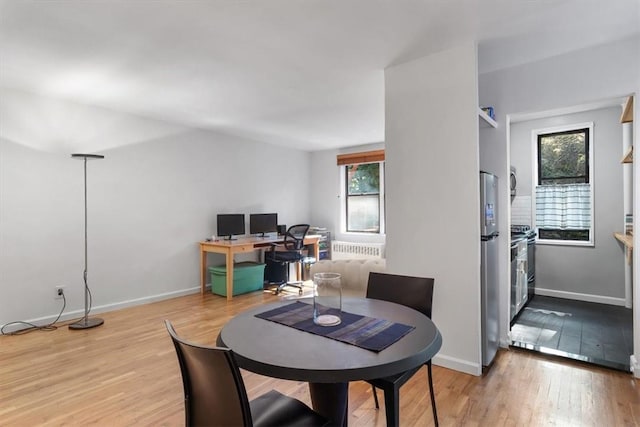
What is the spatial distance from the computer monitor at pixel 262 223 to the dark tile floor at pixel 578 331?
384cm

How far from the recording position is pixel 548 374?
245 centimetres

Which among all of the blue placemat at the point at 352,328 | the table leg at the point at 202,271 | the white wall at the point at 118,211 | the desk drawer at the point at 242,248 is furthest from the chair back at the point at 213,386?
the table leg at the point at 202,271

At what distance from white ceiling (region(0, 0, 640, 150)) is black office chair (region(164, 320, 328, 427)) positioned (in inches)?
75.1

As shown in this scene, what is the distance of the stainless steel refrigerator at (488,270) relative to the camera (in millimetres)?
2486

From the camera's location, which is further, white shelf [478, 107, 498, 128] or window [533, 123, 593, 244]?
window [533, 123, 593, 244]

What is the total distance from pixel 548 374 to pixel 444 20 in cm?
256

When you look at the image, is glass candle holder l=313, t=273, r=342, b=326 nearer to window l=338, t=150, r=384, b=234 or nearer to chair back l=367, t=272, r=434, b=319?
chair back l=367, t=272, r=434, b=319

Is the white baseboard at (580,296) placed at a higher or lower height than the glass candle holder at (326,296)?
lower

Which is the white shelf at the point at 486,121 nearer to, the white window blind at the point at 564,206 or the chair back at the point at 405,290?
the chair back at the point at 405,290

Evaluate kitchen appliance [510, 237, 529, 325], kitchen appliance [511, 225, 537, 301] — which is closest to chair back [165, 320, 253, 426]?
kitchen appliance [510, 237, 529, 325]

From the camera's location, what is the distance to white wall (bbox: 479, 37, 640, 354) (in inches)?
95.4

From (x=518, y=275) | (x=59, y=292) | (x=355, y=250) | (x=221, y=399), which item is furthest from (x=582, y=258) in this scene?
(x=59, y=292)

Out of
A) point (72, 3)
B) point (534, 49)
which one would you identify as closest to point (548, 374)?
point (534, 49)

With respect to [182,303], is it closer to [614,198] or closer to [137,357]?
[137,357]
